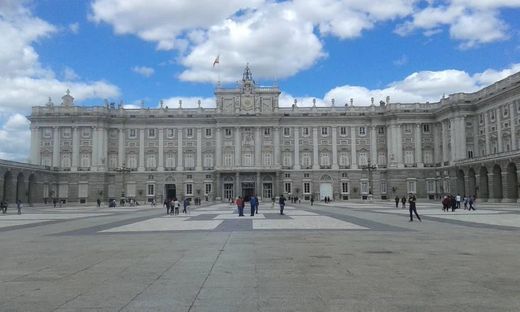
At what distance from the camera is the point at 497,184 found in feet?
241

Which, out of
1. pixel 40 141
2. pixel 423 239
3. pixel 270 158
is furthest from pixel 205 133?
pixel 423 239

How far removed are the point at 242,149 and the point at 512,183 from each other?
1997 inches

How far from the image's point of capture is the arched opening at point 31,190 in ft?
282

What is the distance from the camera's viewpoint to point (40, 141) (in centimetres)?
10106

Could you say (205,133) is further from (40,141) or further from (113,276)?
(113,276)

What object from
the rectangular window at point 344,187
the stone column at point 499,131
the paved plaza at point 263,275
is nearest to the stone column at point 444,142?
the stone column at point 499,131

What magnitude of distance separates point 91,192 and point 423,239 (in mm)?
89751

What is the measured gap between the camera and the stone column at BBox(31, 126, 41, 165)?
100688 mm

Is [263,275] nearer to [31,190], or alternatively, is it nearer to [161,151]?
[31,190]

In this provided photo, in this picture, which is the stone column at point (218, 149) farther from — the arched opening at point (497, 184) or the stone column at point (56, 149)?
the arched opening at point (497, 184)

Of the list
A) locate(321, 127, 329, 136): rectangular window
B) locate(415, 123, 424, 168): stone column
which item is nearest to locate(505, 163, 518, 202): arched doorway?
locate(415, 123, 424, 168): stone column

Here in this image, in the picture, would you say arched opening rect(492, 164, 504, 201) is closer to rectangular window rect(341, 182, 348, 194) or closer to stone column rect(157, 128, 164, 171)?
rectangular window rect(341, 182, 348, 194)

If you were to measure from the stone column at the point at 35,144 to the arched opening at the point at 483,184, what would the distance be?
3119 inches

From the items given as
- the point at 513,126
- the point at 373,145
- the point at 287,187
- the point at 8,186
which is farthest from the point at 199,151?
the point at 513,126
